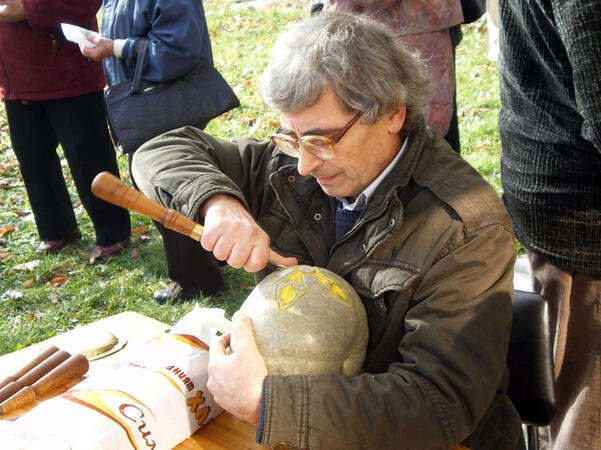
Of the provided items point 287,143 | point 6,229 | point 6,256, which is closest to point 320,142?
point 287,143

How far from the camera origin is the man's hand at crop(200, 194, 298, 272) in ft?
5.73

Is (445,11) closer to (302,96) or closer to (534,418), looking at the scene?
(302,96)

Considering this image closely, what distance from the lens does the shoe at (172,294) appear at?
13.4ft

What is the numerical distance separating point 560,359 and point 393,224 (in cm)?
94

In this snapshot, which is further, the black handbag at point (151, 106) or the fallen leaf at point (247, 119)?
the fallen leaf at point (247, 119)

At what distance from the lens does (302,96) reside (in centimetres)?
171

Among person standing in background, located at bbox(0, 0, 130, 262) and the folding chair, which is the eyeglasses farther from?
person standing in background, located at bbox(0, 0, 130, 262)

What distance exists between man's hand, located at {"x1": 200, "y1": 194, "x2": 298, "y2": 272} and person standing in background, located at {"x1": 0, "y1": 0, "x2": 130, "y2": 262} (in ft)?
9.57

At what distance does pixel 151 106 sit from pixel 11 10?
1.43 meters

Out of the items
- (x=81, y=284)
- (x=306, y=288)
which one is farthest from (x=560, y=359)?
(x=81, y=284)

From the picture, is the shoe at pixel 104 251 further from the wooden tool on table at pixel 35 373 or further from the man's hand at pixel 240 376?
the man's hand at pixel 240 376

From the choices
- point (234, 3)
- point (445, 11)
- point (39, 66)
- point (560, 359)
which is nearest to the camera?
point (560, 359)

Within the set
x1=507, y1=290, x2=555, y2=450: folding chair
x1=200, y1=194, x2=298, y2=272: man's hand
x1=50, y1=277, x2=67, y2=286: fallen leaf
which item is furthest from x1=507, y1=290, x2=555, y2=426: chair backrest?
x1=50, y1=277, x2=67, y2=286: fallen leaf

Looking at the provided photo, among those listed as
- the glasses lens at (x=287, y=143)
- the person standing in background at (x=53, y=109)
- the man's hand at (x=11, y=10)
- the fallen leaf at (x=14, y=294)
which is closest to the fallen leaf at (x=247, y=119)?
the person standing in background at (x=53, y=109)
